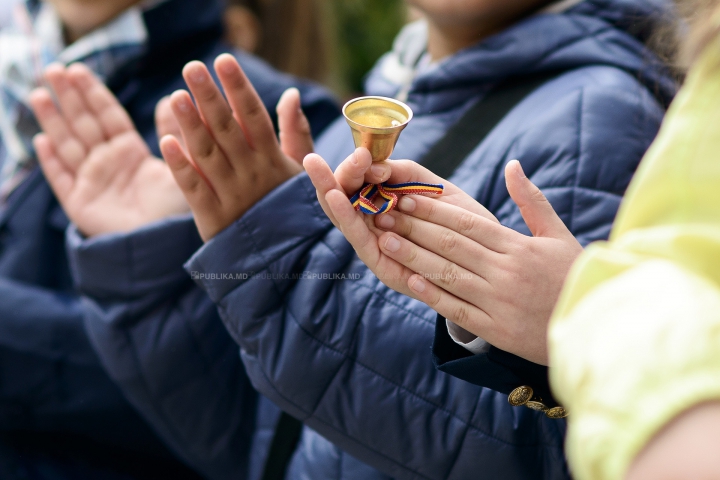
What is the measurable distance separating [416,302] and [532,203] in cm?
31

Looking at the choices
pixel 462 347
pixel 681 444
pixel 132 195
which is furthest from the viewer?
pixel 132 195

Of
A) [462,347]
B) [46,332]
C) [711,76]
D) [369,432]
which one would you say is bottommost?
[46,332]

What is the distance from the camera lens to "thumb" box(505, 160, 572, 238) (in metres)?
0.77

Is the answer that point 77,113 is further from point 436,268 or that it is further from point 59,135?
point 436,268

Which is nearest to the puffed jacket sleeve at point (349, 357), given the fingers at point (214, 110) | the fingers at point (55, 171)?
the fingers at point (214, 110)

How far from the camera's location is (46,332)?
5.11ft

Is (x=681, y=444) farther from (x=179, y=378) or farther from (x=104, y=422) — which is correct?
(x=104, y=422)

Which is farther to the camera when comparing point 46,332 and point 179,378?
point 46,332

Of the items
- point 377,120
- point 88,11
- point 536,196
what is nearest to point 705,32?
point 536,196

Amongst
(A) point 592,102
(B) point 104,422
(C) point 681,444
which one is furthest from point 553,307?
(B) point 104,422

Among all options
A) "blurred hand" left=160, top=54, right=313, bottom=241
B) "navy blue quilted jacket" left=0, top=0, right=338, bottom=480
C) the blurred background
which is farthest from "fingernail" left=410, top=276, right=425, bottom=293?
the blurred background

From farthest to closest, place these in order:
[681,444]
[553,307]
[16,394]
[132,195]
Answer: [16,394], [132,195], [553,307], [681,444]

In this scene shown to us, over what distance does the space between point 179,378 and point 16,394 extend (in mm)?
554

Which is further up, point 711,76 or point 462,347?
point 711,76
